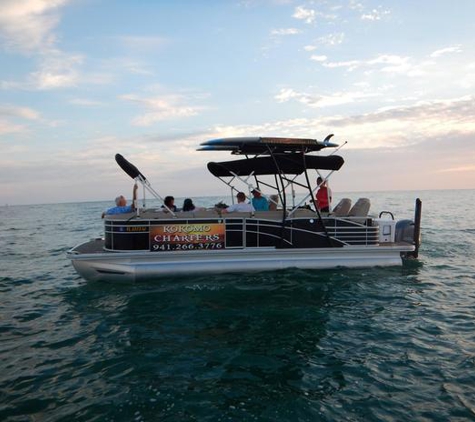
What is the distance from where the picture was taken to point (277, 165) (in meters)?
10.6

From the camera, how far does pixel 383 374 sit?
5.41 metres

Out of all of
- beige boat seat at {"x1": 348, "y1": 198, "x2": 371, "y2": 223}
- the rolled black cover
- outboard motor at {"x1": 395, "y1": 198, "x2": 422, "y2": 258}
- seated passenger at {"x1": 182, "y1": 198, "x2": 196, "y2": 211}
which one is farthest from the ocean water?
the rolled black cover

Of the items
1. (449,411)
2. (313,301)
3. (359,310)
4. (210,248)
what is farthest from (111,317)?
(449,411)

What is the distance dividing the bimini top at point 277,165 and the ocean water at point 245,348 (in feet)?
9.89

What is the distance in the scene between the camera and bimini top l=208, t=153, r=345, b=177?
10725 mm

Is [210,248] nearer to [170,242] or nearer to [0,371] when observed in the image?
[170,242]

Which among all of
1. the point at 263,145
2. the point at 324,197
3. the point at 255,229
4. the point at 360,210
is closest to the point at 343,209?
the point at 360,210

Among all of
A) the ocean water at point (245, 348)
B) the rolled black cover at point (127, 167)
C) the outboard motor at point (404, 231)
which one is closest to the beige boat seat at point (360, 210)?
the ocean water at point (245, 348)

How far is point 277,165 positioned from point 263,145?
71 cm

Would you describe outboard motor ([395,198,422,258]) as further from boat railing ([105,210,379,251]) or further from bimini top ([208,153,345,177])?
bimini top ([208,153,345,177])

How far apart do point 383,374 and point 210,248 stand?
5.87 meters

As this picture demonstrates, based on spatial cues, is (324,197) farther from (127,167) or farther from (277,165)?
(127,167)

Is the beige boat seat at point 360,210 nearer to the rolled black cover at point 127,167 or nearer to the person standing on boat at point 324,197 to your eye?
the person standing on boat at point 324,197

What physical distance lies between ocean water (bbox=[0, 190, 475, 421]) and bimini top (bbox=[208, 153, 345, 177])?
3.02 m
